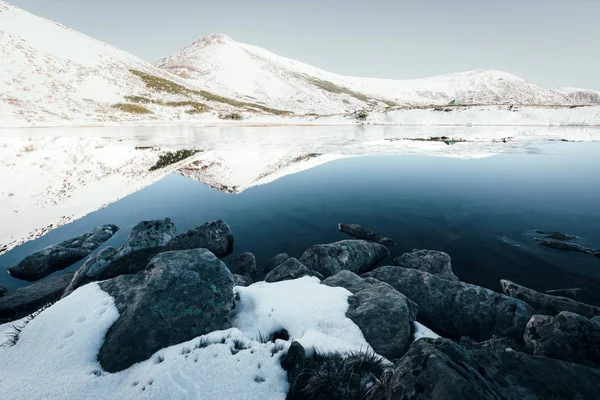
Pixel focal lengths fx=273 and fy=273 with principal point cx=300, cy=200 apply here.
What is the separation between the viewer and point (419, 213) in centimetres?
1644

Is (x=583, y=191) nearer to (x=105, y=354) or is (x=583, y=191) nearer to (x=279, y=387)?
(x=279, y=387)

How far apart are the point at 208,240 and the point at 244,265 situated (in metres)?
2.08

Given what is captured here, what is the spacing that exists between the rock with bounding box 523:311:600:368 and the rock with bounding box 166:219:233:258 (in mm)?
10594

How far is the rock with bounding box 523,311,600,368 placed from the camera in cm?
457

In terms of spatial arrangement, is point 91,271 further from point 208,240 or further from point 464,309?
point 464,309

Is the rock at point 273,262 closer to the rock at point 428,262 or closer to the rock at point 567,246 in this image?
the rock at point 428,262

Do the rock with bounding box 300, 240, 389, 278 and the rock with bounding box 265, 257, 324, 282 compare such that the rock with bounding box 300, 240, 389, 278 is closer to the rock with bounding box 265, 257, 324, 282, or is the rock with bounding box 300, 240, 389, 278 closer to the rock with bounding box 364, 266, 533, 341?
the rock with bounding box 265, 257, 324, 282

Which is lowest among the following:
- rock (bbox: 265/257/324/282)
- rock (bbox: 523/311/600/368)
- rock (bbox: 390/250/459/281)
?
rock (bbox: 390/250/459/281)

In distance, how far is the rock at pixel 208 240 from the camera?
11.1 metres

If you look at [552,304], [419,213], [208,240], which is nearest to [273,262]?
[208,240]

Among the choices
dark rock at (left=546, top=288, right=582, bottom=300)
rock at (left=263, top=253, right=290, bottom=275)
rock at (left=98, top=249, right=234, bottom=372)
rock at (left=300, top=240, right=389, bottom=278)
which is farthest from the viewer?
rock at (left=263, top=253, right=290, bottom=275)

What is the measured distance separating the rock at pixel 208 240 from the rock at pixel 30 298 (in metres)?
3.39

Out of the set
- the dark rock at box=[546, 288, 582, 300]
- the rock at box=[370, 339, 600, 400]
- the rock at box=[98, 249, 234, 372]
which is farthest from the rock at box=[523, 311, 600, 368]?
the rock at box=[98, 249, 234, 372]

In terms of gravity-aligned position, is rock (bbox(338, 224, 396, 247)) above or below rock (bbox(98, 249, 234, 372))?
below
